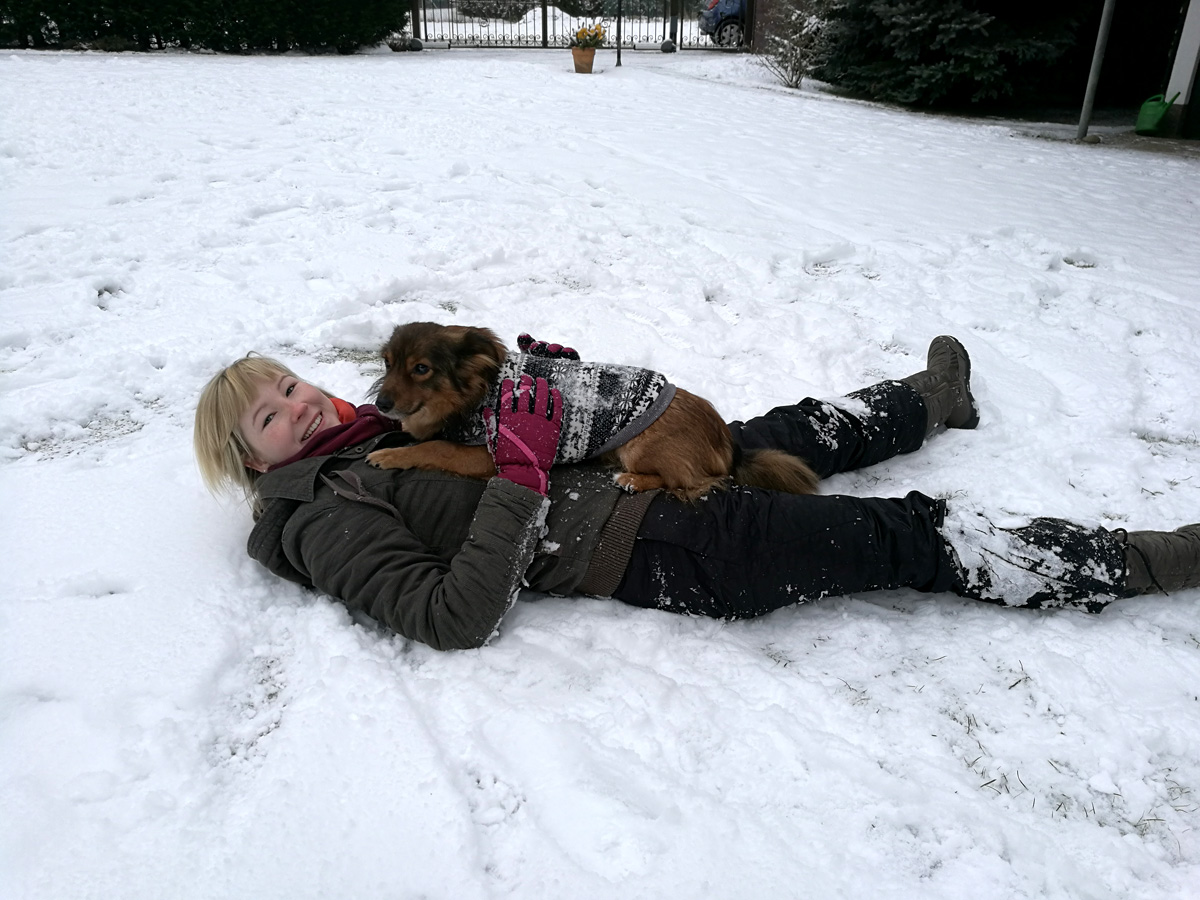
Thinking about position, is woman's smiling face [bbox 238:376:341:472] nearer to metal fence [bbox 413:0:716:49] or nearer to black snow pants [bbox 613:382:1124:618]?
black snow pants [bbox 613:382:1124:618]

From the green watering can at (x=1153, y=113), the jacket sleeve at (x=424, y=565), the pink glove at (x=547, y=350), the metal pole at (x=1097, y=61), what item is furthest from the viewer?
the green watering can at (x=1153, y=113)

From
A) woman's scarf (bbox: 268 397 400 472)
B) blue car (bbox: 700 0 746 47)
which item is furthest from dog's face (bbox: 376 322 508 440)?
blue car (bbox: 700 0 746 47)

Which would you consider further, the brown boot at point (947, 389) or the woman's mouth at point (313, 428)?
the brown boot at point (947, 389)

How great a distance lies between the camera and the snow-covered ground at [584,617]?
5.72 ft

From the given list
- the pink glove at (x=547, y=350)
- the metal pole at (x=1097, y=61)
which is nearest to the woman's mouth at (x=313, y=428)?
the pink glove at (x=547, y=350)

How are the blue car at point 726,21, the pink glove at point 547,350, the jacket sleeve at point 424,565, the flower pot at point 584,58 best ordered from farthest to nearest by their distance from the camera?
the blue car at point 726,21, the flower pot at point 584,58, the pink glove at point 547,350, the jacket sleeve at point 424,565

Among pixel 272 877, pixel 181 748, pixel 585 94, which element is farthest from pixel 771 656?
pixel 585 94

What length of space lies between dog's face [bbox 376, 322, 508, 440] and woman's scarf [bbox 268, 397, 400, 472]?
0.12 metres

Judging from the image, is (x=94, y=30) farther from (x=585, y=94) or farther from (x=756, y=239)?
(x=756, y=239)

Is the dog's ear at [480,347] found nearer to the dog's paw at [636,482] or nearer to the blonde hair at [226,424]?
the dog's paw at [636,482]

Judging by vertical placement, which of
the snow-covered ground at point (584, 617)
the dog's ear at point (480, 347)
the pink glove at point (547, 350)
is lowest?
the snow-covered ground at point (584, 617)

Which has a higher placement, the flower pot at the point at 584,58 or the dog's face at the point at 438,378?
the flower pot at the point at 584,58

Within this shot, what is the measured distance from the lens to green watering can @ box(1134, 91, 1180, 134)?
10.3 metres

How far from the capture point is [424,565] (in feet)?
7.55
